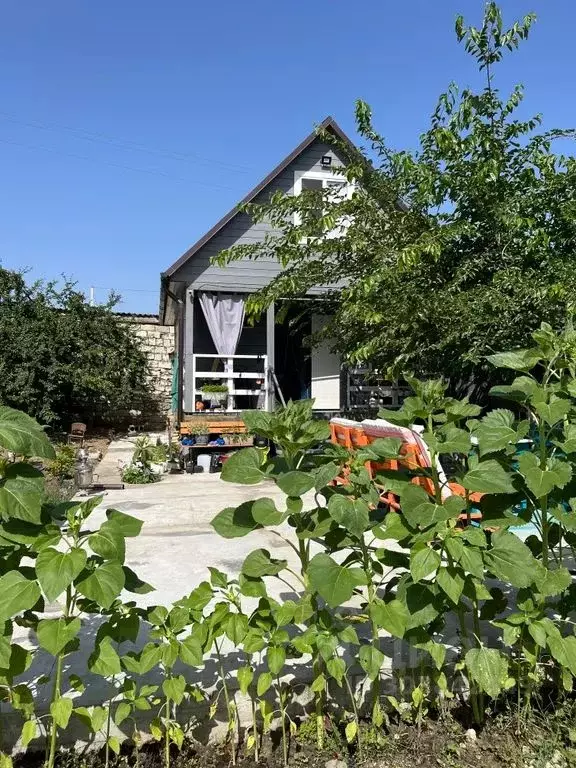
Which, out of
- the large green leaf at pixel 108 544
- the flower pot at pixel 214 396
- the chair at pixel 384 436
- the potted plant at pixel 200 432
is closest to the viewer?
the large green leaf at pixel 108 544

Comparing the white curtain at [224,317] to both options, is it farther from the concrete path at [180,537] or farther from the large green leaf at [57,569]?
the large green leaf at [57,569]

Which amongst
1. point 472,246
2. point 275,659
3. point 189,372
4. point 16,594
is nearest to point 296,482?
point 275,659

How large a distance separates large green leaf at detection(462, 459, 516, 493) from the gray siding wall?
9.43 metres

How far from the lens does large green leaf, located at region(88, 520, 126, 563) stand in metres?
1.40

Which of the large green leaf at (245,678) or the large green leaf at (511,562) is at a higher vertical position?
the large green leaf at (511,562)

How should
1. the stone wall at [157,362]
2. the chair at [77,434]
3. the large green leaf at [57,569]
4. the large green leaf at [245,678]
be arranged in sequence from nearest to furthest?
the large green leaf at [57,569] → the large green leaf at [245,678] → the chair at [77,434] → the stone wall at [157,362]

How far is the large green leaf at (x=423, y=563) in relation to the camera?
147 centimetres

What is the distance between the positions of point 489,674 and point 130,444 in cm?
1192

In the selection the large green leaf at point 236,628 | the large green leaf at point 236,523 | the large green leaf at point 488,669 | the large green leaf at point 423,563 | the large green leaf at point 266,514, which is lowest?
the large green leaf at point 488,669

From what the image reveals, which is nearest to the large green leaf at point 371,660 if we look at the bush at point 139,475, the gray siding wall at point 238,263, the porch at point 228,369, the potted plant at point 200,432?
the bush at point 139,475

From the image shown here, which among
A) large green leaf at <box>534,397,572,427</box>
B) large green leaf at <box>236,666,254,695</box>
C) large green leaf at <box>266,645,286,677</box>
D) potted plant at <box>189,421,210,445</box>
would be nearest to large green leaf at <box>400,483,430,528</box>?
large green leaf at <box>534,397,572,427</box>

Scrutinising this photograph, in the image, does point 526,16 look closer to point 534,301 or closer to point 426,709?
point 534,301

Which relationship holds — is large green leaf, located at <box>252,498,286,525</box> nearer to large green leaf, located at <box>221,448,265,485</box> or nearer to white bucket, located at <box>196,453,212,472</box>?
large green leaf, located at <box>221,448,265,485</box>

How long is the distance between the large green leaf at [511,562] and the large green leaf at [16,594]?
1.18m
